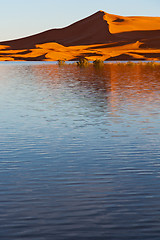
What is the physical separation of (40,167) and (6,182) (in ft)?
4.73

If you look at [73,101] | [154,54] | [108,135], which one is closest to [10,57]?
[154,54]

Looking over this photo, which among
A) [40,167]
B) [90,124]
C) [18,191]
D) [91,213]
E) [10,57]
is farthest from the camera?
[10,57]

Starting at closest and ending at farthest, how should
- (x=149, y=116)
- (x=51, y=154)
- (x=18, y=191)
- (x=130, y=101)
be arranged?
(x=18, y=191) < (x=51, y=154) < (x=149, y=116) < (x=130, y=101)

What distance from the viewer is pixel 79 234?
7637 mm

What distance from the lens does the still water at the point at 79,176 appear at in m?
7.95

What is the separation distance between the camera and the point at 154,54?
150m

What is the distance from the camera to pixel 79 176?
1090cm

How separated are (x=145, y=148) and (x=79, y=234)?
6.63 m

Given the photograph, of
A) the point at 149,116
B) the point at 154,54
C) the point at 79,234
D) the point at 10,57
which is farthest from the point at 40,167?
the point at 10,57

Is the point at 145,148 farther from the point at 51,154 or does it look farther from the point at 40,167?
the point at 40,167

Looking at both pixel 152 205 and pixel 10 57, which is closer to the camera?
pixel 152 205

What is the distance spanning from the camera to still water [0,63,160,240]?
313 inches

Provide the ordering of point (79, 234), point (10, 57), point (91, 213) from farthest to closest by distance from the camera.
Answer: point (10, 57)
point (91, 213)
point (79, 234)

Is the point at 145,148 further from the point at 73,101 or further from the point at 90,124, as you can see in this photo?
the point at 73,101
